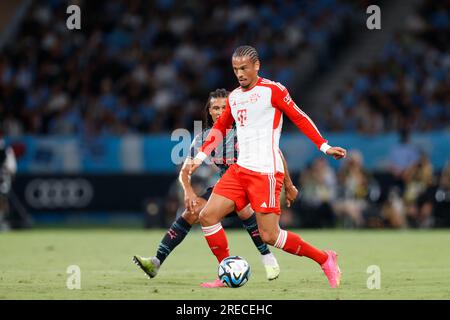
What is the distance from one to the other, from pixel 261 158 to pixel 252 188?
0.31 m

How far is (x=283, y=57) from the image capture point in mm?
26516

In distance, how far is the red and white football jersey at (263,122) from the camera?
10.3 m

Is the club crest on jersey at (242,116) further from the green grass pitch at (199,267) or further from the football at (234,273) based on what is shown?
the green grass pitch at (199,267)

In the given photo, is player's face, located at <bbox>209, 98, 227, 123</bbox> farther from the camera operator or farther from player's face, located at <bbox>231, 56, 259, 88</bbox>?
the camera operator

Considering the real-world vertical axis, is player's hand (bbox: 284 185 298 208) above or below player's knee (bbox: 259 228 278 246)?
above

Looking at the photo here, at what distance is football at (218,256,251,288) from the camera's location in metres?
10.4

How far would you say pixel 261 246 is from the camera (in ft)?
37.9

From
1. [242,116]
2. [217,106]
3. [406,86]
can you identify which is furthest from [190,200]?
[406,86]

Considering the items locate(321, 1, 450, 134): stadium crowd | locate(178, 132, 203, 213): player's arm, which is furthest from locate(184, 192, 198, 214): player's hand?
locate(321, 1, 450, 134): stadium crowd

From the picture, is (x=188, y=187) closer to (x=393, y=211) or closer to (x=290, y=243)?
(x=290, y=243)

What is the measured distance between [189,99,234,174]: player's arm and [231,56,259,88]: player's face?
366mm

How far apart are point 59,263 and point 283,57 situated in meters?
14.0
